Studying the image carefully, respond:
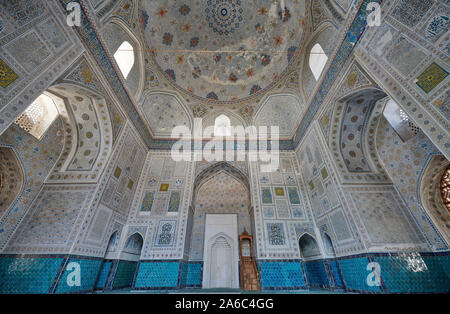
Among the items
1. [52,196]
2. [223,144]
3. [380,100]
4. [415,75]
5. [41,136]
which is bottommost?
[52,196]

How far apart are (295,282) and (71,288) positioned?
20.4 feet

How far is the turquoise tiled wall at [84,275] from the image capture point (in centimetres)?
444

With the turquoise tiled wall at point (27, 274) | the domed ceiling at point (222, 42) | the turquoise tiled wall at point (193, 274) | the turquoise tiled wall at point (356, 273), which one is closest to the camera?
the turquoise tiled wall at point (27, 274)

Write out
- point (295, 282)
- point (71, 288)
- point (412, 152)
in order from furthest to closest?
1. point (295, 282)
2. point (412, 152)
3. point (71, 288)

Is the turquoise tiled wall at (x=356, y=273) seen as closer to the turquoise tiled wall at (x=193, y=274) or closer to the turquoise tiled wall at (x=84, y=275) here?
the turquoise tiled wall at (x=193, y=274)

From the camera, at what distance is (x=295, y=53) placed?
26.9ft

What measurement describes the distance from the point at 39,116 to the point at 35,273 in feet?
13.7

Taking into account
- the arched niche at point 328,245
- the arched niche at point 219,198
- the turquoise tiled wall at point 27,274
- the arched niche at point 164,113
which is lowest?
the turquoise tiled wall at point 27,274

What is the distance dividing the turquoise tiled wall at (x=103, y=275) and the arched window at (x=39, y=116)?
13.9 ft

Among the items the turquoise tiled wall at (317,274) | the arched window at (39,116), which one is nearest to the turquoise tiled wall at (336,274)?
the turquoise tiled wall at (317,274)

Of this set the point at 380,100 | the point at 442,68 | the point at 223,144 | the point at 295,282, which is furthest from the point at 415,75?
the point at 223,144

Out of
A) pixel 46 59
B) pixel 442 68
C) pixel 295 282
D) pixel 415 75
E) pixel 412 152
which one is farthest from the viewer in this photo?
pixel 295 282

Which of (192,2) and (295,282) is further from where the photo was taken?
(192,2)

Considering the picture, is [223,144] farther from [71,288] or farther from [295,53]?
[71,288]
